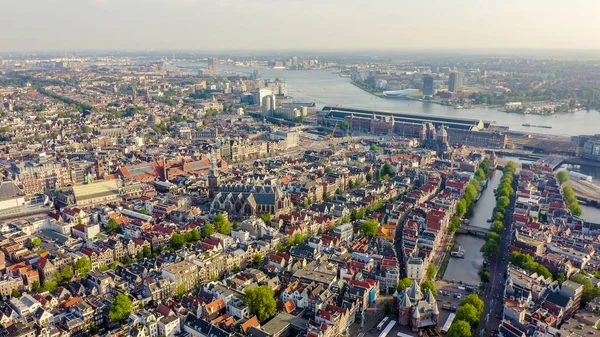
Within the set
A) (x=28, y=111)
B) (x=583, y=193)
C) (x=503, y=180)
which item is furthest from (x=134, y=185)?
(x=28, y=111)

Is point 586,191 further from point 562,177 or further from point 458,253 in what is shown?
point 458,253

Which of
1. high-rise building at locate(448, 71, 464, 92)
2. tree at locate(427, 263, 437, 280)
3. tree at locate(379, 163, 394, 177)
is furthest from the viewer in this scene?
high-rise building at locate(448, 71, 464, 92)

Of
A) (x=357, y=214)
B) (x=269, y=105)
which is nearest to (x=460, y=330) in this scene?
(x=357, y=214)

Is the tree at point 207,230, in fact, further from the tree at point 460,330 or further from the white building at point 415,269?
the tree at point 460,330

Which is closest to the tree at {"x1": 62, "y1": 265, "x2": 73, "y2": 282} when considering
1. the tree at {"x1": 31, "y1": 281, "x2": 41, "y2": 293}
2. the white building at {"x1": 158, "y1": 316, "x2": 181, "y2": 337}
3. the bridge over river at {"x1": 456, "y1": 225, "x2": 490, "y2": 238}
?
the tree at {"x1": 31, "y1": 281, "x2": 41, "y2": 293}

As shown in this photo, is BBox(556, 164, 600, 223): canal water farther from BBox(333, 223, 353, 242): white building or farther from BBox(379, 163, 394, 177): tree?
BBox(333, 223, 353, 242): white building

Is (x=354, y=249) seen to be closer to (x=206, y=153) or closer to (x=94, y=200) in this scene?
(x=94, y=200)
